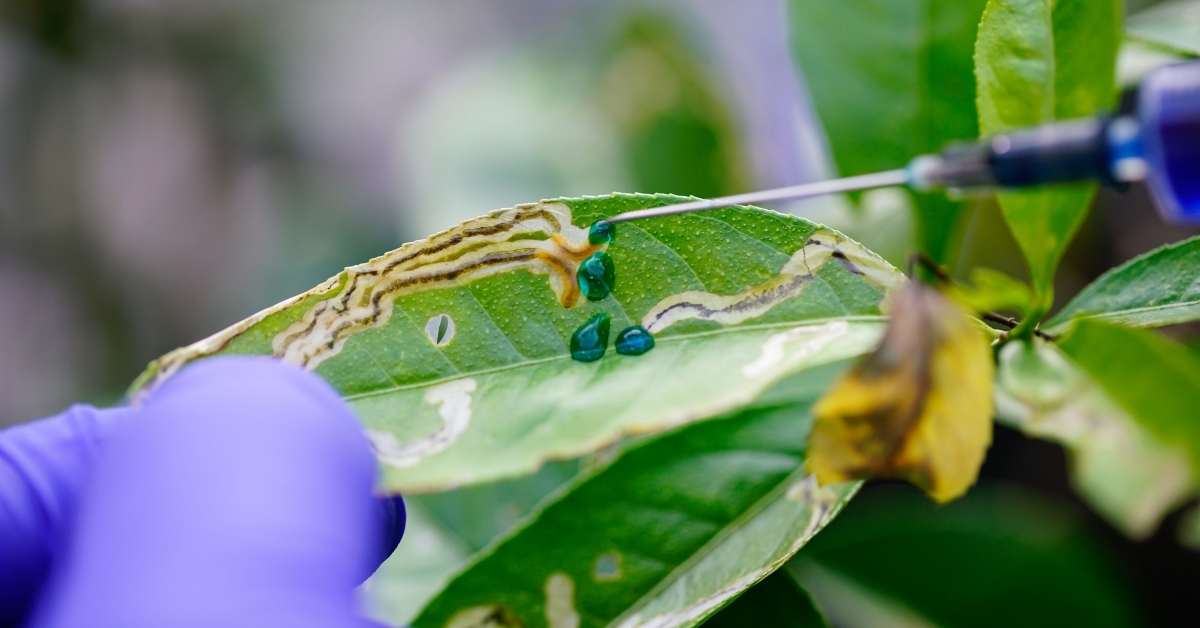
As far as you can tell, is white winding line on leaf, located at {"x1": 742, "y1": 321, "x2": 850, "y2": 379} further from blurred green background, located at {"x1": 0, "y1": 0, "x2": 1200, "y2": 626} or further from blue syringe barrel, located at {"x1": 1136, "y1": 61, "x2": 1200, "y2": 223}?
blurred green background, located at {"x1": 0, "y1": 0, "x2": 1200, "y2": 626}

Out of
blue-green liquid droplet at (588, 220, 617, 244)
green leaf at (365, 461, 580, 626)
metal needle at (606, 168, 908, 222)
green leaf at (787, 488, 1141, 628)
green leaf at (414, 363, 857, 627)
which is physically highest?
metal needle at (606, 168, 908, 222)

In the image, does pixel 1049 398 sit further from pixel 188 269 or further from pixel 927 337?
pixel 188 269

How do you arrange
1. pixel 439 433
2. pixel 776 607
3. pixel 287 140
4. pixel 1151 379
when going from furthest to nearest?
pixel 287 140 < pixel 776 607 < pixel 439 433 < pixel 1151 379

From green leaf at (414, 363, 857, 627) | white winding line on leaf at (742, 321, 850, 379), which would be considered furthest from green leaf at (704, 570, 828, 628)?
white winding line on leaf at (742, 321, 850, 379)

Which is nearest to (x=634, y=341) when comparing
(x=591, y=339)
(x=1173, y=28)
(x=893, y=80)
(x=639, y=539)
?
(x=591, y=339)

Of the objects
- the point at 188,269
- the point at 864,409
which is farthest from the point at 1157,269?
the point at 188,269

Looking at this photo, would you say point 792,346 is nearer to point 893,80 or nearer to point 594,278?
point 594,278

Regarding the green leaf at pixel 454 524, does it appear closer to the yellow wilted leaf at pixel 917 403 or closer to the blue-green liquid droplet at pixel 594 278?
the blue-green liquid droplet at pixel 594 278
